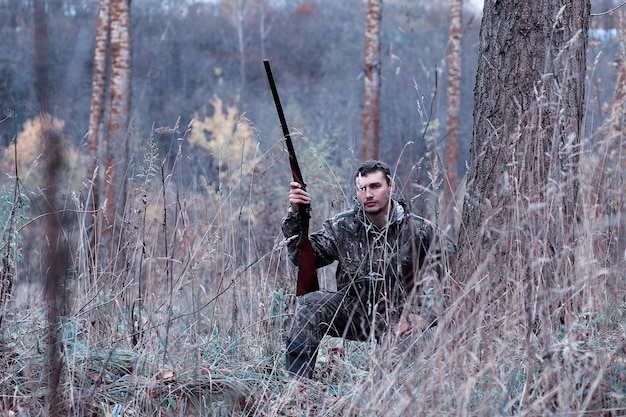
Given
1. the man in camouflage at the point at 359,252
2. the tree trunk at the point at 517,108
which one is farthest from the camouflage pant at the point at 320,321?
the tree trunk at the point at 517,108

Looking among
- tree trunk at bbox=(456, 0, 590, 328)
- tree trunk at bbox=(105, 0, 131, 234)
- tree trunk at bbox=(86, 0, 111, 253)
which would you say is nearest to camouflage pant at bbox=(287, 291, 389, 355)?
tree trunk at bbox=(456, 0, 590, 328)

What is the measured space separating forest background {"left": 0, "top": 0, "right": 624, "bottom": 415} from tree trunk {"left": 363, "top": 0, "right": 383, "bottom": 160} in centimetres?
32

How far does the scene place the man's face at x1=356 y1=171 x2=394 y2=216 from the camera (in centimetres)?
392

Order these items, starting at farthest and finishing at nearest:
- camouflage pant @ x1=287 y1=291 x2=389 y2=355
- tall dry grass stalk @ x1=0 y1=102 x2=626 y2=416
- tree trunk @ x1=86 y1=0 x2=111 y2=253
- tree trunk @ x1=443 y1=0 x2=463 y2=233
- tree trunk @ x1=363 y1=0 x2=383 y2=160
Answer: tree trunk @ x1=443 y1=0 x2=463 y2=233, tree trunk @ x1=363 y1=0 x2=383 y2=160, tree trunk @ x1=86 y1=0 x2=111 y2=253, camouflage pant @ x1=287 y1=291 x2=389 y2=355, tall dry grass stalk @ x1=0 y1=102 x2=626 y2=416

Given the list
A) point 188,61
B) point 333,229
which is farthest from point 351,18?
point 333,229

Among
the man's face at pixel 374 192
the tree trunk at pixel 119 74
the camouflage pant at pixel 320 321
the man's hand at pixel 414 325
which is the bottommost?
the camouflage pant at pixel 320 321

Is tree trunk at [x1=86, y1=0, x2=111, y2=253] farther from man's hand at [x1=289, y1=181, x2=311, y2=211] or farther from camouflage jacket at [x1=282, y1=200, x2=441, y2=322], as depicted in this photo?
man's hand at [x1=289, y1=181, x2=311, y2=211]

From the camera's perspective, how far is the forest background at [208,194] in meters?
2.99

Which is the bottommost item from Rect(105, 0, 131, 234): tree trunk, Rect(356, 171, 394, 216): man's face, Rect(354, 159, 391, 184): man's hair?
Rect(356, 171, 394, 216): man's face

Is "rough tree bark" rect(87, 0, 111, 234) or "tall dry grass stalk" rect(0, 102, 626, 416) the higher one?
"rough tree bark" rect(87, 0, 111, 234)

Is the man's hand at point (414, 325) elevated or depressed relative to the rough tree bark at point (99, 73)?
depressed

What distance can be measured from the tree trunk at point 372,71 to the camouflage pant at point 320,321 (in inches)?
314

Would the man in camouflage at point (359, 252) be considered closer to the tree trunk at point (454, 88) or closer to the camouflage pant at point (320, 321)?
the camouflage pant at point (320, 321)

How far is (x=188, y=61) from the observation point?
128ft
